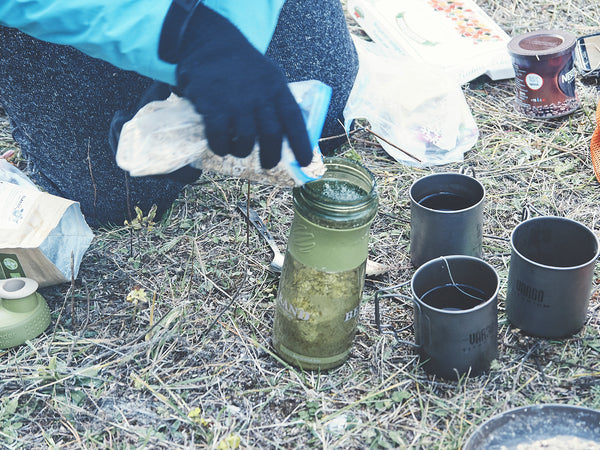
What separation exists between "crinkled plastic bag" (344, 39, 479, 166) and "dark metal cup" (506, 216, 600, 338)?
0.71 metres

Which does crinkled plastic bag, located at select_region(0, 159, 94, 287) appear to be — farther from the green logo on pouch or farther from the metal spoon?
the metal spoon

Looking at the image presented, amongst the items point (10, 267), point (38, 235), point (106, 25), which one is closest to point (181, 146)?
point (106, 25)

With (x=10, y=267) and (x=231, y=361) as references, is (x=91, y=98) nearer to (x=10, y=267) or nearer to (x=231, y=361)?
(x=10, y=267)

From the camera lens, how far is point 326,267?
1374mm

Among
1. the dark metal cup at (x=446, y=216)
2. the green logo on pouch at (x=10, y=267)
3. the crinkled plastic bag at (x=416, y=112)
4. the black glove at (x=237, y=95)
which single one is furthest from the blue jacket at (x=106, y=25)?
the crinkled plastic bag at (x=416, y=112)

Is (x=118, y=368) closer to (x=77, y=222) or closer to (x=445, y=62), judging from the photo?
(x=77, y=222)

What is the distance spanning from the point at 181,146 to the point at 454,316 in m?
0.67

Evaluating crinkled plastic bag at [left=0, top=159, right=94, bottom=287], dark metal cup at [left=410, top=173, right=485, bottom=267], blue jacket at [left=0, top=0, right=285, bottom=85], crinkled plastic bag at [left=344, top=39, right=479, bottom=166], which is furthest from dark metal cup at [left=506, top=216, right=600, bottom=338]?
crinkled plastic bag at [left=0, top=159, right=94, bottom=287]

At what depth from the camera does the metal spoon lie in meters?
1.85

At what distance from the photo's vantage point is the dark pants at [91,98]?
5.96ft

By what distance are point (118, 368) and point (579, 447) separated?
104 centimetres

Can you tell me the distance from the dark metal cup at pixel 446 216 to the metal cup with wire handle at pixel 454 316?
18 centimetres

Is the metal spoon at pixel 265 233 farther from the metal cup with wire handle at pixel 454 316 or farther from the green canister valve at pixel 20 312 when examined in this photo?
the green canister valve at pixel 20 312

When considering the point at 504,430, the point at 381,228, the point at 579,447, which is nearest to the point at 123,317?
the point at 381,228
